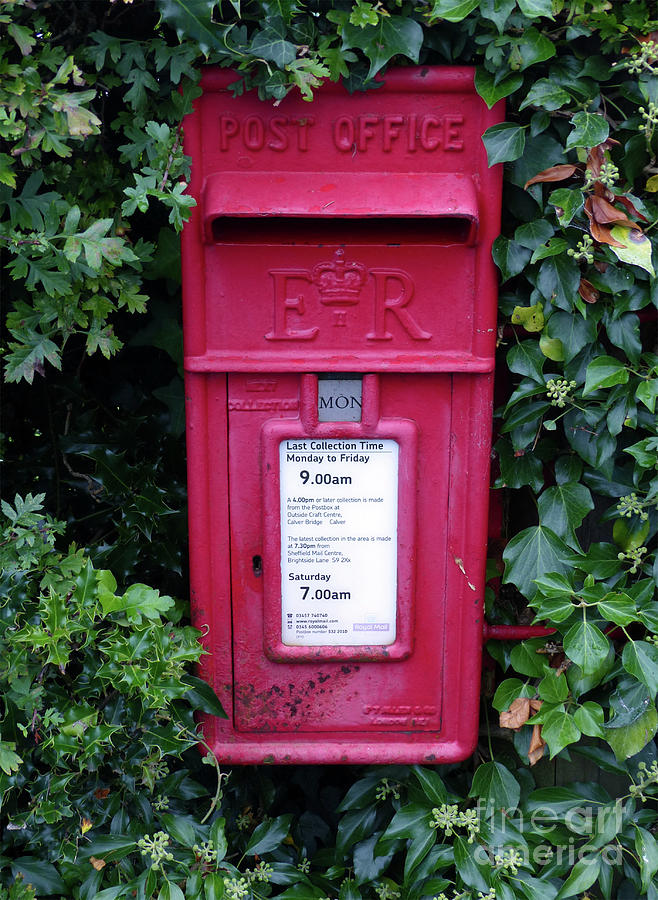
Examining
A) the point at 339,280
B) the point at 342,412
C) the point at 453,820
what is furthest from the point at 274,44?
the point at 453,820

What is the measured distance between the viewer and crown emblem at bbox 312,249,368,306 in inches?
63.7

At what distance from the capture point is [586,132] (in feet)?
5.24

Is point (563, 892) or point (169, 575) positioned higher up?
point (169, 575)

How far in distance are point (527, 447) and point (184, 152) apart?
3.42 feet

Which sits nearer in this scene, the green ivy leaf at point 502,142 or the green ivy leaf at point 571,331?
the green ivy leaf at point 502,142

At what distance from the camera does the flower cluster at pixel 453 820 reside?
1.86 metres

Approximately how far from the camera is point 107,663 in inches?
64.5

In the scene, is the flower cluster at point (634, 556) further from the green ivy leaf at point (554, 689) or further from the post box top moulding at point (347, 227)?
the post box top moulding at point (347, 227)

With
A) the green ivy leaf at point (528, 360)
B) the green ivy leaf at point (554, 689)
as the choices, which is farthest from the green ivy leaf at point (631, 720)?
the green ivy leaf at point (528, 360)

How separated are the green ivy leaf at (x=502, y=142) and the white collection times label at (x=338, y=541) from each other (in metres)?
0.62

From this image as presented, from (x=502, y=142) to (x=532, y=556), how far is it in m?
0.91

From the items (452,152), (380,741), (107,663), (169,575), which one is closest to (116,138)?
(452,152)

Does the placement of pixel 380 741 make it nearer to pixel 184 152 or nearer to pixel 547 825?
pixel 547 825

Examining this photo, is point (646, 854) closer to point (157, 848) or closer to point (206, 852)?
point (206, 852)
